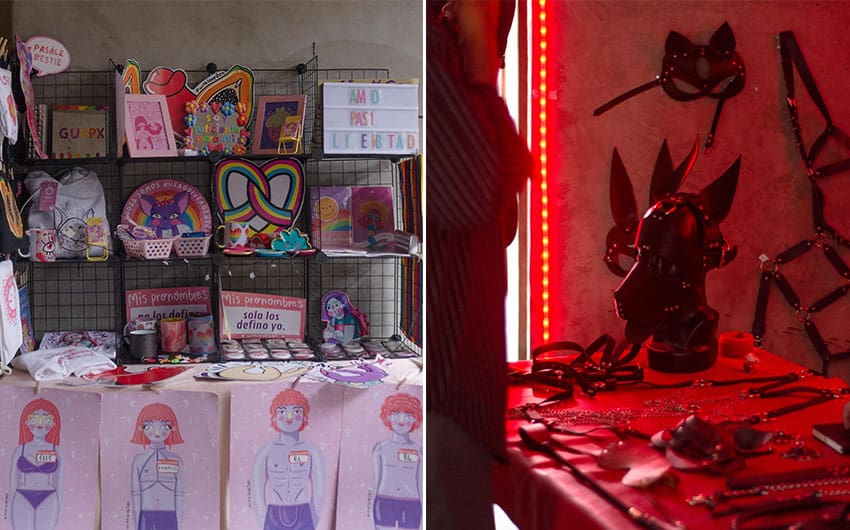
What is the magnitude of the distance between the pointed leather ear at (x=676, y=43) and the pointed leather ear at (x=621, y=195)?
0.19ft

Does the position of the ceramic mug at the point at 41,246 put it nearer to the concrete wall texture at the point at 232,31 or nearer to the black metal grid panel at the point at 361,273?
the concrete wall texture at the point at 232,31

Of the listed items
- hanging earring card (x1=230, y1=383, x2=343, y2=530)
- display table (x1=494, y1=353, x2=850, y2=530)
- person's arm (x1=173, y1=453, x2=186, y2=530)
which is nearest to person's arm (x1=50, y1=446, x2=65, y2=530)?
person's arm (x1=173, y1=453, x2=186, y2=530)

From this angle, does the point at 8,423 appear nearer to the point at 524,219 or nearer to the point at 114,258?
the point at 114,258

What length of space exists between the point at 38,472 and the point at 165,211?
0.85 m

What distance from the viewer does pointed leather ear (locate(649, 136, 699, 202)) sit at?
39cm

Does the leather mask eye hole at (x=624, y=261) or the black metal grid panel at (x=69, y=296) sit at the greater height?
the leather mask eye hole at (x=624, y=261)

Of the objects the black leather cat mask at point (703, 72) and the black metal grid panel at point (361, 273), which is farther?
the black metal grid panel at point (361, 273)

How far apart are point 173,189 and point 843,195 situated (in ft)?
7.75

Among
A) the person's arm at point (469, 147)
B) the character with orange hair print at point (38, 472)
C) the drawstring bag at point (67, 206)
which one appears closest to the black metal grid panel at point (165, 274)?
the drawstring bag at point (67, 206)

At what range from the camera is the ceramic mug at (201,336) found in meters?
2.41

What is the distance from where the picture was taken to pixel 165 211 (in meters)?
2.49

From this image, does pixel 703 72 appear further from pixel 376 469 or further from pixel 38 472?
pixel 38 472

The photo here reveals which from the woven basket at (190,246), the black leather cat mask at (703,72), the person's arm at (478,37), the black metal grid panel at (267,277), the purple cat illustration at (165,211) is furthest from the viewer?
the black metal grid panel at (267,277)

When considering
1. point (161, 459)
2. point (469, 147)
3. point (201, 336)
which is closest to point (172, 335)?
point (201, 336)
